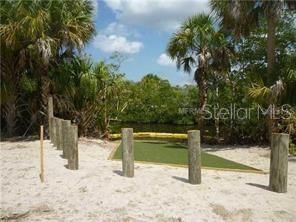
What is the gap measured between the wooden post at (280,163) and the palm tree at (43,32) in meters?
8.74

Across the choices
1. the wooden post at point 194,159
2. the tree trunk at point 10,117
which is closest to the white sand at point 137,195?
the wooden post at point 194,159

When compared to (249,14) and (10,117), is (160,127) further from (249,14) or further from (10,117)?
(249,14)

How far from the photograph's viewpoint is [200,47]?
1606 centimetres

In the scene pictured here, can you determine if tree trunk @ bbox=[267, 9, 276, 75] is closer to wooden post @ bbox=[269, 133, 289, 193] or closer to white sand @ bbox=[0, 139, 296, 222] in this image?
white sand @ bbox=[0, 139, 296, 222]

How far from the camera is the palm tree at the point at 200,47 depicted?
15.9m

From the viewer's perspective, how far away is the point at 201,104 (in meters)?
16.5

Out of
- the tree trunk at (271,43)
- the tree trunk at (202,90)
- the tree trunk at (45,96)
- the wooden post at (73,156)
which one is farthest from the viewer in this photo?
the tree trunk at (202,90)

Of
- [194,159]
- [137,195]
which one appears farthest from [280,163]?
[137,195]

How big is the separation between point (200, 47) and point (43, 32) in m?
5.64

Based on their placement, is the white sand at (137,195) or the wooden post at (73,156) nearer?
the white sand at (137,195)

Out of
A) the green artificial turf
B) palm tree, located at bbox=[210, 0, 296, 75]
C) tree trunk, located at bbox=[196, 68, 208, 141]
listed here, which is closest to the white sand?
the green artificial turf

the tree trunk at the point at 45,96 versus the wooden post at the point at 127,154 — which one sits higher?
the tree trunk at the point at 45,96

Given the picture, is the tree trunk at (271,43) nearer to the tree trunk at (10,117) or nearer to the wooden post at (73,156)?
the wooden post at (73,156)

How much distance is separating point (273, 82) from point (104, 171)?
7220mm
